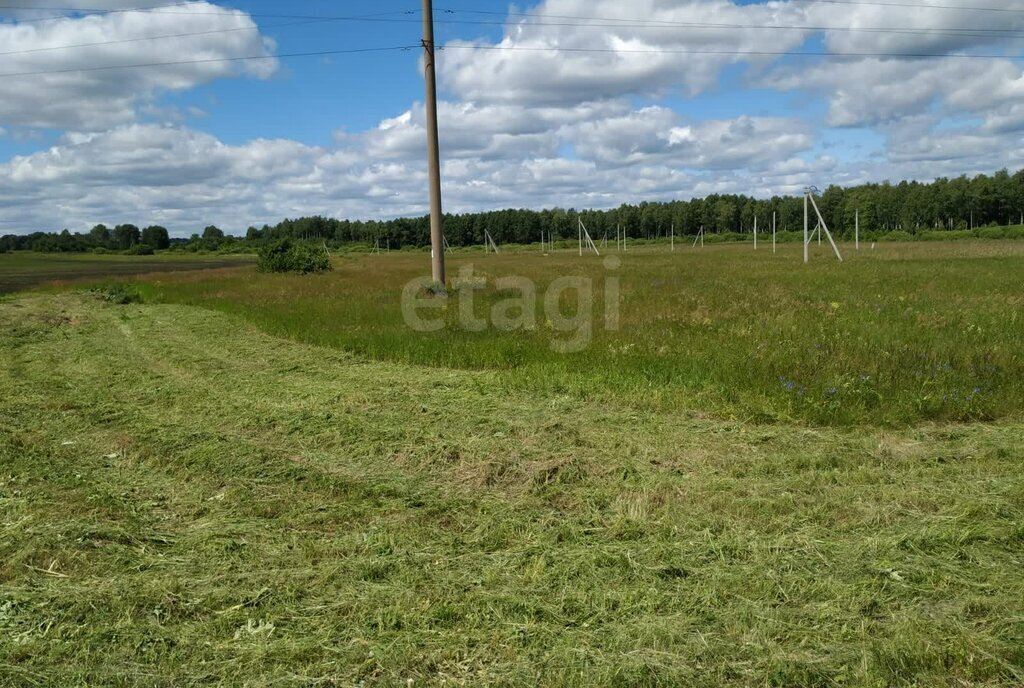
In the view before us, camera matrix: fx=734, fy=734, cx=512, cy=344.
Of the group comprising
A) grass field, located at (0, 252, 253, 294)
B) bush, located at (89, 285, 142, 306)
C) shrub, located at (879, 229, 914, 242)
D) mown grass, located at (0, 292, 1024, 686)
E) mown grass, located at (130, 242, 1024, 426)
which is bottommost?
mown grass, located at (0, 292, 1024, 686)

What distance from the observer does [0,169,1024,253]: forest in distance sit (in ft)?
322

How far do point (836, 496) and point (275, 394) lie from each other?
6.69 meters

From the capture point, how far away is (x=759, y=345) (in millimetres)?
10586

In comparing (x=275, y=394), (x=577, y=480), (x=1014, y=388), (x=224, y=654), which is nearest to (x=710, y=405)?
(x=577, y=480)

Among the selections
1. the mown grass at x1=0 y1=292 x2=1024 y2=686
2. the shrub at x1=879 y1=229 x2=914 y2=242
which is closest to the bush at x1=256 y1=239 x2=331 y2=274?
the mown grass at x1=0 y1=292 x2=1024 y2=686

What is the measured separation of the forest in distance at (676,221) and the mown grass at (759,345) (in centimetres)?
6660

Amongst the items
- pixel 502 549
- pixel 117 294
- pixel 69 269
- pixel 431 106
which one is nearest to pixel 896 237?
pixel 431 106

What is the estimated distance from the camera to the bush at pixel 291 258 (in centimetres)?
3741

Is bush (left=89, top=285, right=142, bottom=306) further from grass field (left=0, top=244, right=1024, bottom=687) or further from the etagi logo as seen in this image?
grass field (left=0, top=244, right=1024, bottom=687)

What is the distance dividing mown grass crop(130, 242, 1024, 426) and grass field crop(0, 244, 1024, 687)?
0.08 metres

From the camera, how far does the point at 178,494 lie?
18.6ft

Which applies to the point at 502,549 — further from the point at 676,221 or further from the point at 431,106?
the point at 676,221

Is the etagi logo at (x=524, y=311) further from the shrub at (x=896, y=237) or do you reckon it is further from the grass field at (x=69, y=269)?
the shrub at (x=896, y=237)

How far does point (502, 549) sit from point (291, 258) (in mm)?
35391
